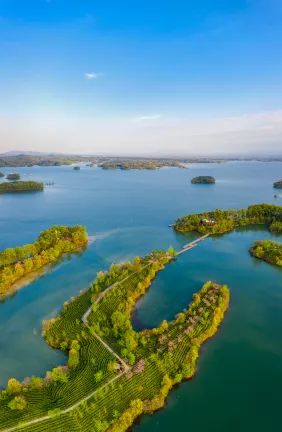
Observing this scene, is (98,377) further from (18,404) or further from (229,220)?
(229,220)

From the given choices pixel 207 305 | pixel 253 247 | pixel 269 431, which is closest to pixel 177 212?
pixel 253 247

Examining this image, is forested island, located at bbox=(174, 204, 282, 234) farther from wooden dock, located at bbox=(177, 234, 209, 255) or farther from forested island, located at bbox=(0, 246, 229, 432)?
forested island, located at bbox=(0, 246, 229, 432)

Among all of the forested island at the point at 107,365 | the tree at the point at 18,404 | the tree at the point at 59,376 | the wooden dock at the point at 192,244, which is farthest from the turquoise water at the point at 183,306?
the tree at the point at 18,404

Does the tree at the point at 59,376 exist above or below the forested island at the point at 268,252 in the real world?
below

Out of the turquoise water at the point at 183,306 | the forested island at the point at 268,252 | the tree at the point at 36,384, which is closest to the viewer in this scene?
the turquoise water at the point at 183,306

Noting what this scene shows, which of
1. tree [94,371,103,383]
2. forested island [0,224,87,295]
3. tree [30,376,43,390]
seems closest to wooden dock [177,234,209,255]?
forested island [0,224,87,295]

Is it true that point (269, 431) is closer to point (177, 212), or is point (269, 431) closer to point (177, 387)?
point (177, 387)

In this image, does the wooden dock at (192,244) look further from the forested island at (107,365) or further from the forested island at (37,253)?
the forested island at (37,253)
